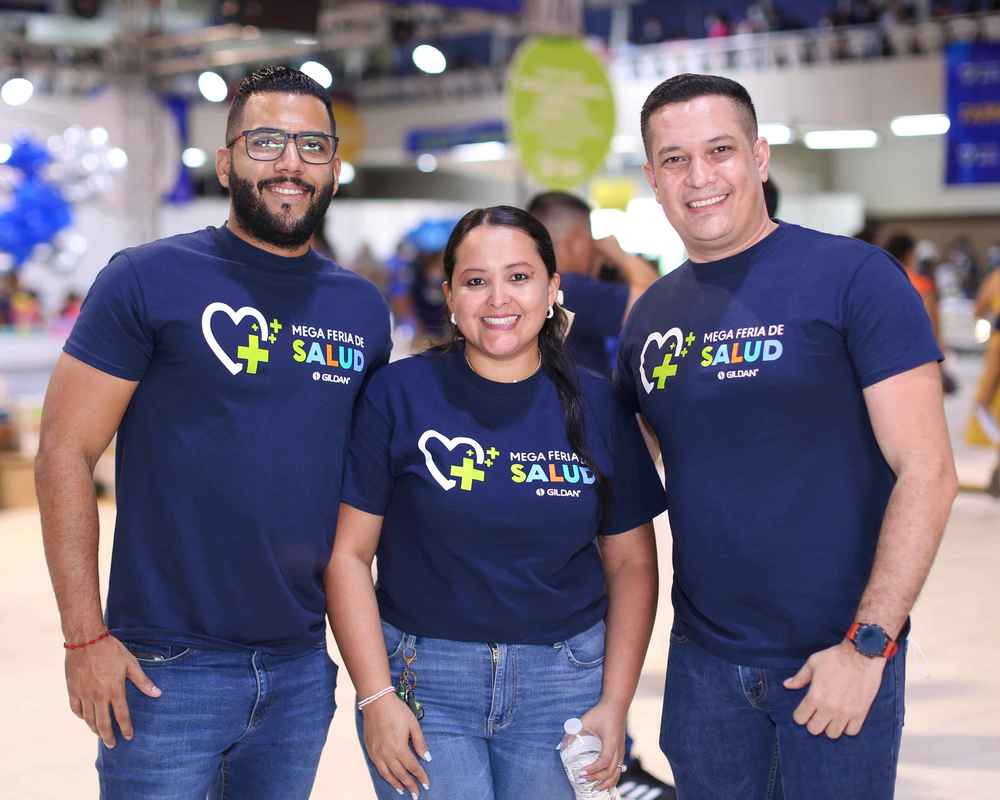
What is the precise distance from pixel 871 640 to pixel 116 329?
51.2 inches

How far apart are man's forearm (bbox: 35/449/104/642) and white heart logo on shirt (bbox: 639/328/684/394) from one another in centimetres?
96

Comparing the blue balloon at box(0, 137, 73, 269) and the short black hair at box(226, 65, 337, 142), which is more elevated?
the blue balloon at box(0, 137, 73, 269)

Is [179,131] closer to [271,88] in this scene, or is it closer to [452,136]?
[452,136]

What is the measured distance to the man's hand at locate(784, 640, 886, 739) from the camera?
6.09 ft

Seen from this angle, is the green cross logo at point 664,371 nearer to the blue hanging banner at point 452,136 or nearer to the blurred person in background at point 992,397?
the blurred person in background at point 992,397

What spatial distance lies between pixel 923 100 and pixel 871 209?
18.2ft

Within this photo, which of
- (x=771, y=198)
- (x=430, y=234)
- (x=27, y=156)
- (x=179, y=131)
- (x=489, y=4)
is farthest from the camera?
(x=430, y=234)

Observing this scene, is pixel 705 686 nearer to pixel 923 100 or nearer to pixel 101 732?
pixel 101 732

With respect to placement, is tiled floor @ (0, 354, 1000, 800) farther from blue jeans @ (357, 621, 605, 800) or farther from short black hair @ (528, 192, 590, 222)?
short black hair @ (528, 192, 590, 222)

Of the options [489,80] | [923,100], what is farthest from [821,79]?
[489,80]

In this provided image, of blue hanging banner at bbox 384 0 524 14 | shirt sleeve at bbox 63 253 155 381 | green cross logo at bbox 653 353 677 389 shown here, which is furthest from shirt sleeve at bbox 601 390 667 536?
blue hanging banner at bbox 384 0 524 14

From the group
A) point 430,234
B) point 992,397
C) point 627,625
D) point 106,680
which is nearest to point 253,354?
point 106,680

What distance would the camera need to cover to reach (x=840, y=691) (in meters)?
1.86

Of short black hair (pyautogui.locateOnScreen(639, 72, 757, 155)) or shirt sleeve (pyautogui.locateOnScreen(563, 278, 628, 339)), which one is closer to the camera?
short black hair (pyautogui.locateOnScreen(639, 72, 757, 155))
